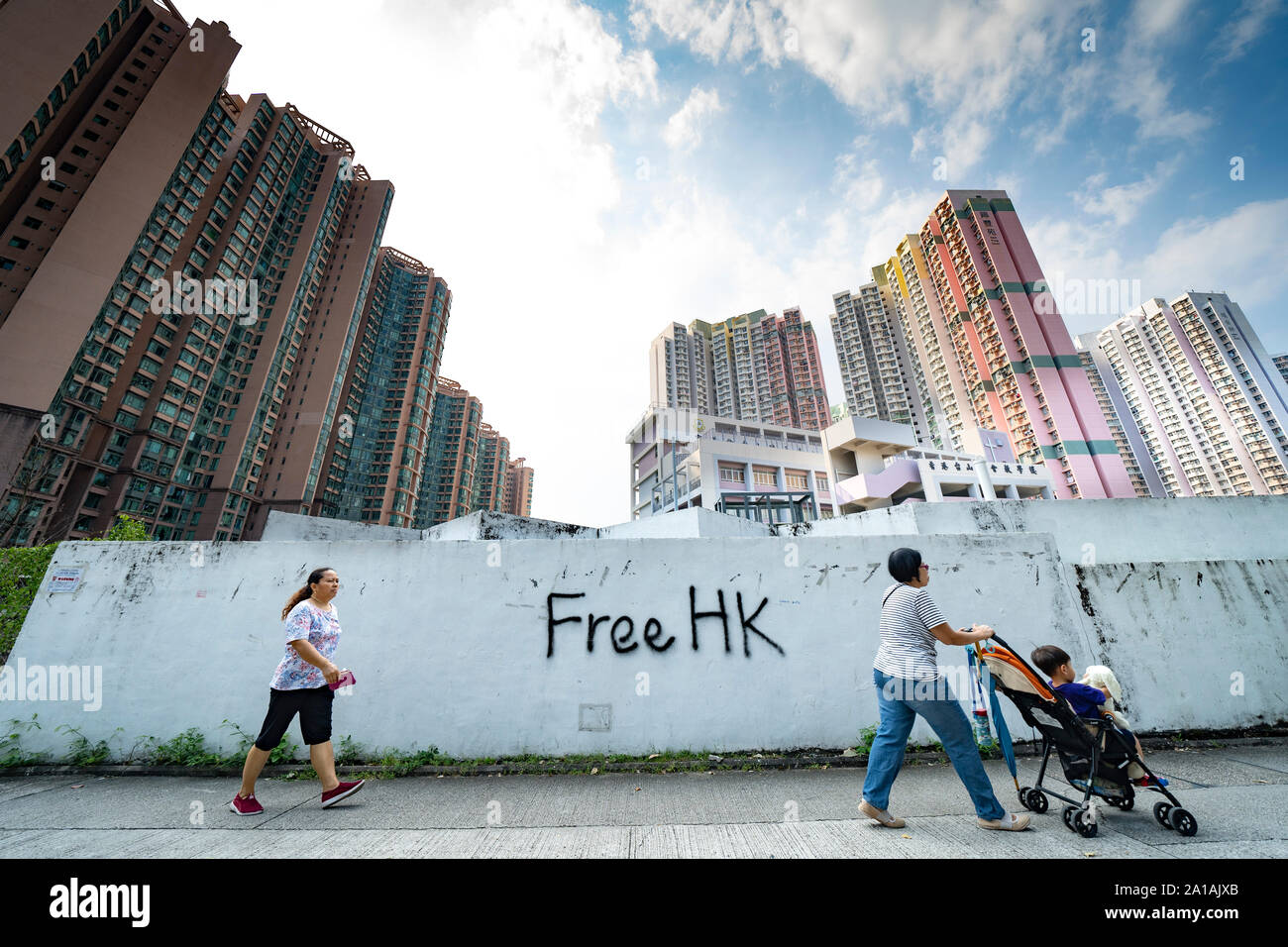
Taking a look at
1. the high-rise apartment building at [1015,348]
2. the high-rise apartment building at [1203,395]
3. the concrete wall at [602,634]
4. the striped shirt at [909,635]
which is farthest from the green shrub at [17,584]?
the high-rise apartment building at [1203,395]

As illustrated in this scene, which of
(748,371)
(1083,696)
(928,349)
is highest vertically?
(748,371)

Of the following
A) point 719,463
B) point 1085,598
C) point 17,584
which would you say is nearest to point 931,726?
point 1085,598

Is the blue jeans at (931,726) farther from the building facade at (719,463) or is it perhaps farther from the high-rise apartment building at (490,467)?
the high-rise apartment building at (490,467)

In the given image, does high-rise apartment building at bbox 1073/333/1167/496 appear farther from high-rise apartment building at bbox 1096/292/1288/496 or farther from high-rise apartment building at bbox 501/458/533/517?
high-rise apartment building at bbox 501/458/533/517

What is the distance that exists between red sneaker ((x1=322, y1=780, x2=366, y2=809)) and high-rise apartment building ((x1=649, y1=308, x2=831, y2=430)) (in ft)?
221

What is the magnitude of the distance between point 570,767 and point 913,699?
2.94 m

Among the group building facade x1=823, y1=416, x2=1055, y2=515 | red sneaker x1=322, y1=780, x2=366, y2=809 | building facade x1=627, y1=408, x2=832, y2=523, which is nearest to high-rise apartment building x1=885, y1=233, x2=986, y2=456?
building facade x1=823, y1=416, x2=1055, y2=515

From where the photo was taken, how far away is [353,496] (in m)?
55.2

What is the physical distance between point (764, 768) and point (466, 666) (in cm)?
296

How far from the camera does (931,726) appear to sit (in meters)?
2.56

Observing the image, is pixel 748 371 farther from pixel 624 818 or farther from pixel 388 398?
pixel 624 818

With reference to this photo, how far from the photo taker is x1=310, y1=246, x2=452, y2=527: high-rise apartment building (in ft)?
180
